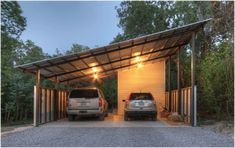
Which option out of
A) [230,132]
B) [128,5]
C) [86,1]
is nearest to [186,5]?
[128,5]

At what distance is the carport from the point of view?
15.0 m

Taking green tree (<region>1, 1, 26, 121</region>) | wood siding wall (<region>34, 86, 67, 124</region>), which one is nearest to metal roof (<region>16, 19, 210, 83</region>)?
wood siding wall (<region>34, 86, 67, 124</region>)

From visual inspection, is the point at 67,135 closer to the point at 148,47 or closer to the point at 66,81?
the point at 148,47

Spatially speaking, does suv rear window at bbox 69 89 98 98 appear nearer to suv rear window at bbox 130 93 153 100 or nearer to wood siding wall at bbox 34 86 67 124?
wood siding wall at bbox 34 86 67 124

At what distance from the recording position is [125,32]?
28.2 metres

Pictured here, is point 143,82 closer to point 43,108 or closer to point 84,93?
point 84,93

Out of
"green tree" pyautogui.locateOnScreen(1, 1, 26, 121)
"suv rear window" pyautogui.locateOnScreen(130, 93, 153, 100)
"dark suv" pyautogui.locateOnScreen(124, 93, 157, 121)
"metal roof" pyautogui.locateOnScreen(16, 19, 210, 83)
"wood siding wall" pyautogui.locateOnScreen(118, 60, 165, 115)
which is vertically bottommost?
"dark suv" pyautogui.locateOnScreen(124, 93, 157, 121)

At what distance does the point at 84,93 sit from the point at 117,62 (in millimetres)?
3237

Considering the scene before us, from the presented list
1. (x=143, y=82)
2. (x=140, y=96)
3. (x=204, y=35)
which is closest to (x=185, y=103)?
(x=140, y=96)

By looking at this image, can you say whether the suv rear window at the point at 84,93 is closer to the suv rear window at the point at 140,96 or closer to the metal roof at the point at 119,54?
the metal roof at the point at 119,54

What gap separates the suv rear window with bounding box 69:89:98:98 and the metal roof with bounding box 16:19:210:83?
1242 millimetres

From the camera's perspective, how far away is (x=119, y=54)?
57.7 feet

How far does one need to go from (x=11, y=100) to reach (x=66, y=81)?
5.07m

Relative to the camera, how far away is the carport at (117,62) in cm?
1497
